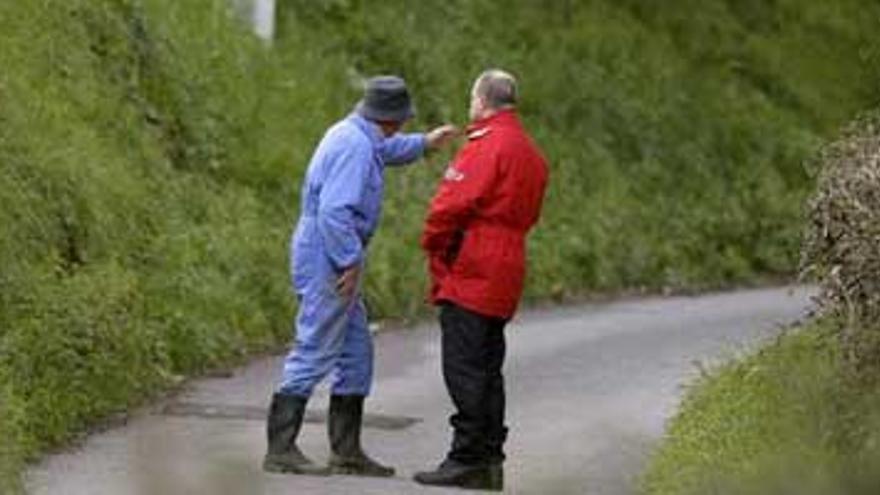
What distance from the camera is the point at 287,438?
1084 centimetres

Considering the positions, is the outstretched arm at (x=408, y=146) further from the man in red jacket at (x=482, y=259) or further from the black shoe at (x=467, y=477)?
the black shoe at (x=467, y=477)

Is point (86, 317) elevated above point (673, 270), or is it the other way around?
point (86, 317)

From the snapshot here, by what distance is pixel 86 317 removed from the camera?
12.5m

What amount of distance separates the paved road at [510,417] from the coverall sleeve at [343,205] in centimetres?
102

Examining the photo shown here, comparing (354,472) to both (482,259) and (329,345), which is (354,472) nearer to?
(329,345)

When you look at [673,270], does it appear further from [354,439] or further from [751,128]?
[354,439]

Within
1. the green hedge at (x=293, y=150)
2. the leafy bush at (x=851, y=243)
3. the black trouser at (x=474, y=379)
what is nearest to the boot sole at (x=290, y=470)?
the black trouser at (x=474, y=379)

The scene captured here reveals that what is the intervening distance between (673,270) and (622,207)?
869 millimetres

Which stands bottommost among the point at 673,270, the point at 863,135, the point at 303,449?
the point at 673,270

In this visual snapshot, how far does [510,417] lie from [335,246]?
2.98 m

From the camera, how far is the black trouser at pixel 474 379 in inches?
417

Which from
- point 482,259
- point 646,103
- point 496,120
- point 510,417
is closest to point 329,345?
point 482,259

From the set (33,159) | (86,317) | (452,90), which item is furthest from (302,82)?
(86,317)

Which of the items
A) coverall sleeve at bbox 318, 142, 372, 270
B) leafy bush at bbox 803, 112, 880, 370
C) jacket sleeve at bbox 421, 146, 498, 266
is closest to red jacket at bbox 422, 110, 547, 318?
jacket sleeve at bbox 421, 146, 498, 266
